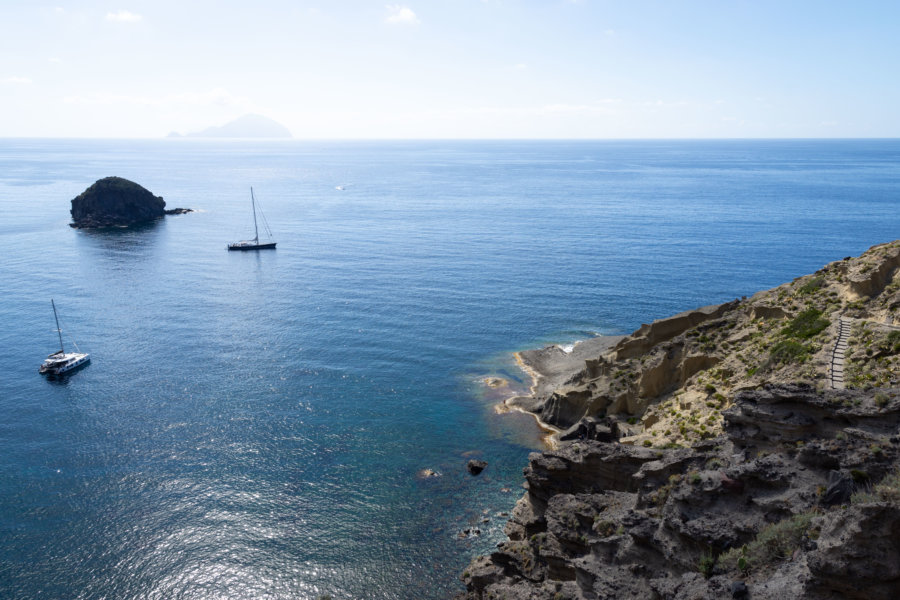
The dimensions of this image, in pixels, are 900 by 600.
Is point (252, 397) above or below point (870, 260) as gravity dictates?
below

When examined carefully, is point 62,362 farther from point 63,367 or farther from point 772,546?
point 772,546

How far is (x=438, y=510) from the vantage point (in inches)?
2140

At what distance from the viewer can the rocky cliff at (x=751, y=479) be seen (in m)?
23.1

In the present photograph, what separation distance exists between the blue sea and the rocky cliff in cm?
1334

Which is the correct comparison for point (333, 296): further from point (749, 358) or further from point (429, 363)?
point (749, 358)

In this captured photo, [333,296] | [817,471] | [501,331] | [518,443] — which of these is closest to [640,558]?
[817,471]

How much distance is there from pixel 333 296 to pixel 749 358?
79471 millimetres

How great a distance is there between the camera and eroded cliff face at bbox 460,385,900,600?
21.5 meters

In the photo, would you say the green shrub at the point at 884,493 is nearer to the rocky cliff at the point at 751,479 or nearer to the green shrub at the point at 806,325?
the rocky cliff at the point at 751,479

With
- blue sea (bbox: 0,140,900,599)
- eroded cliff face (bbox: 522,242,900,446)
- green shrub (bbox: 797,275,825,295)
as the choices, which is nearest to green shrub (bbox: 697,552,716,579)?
eroded cliff face (bbox: 522,242,900,446)

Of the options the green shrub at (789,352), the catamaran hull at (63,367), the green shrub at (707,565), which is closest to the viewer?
the green shrub at (707,565)

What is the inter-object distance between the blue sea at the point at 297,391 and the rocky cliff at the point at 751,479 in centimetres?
1334

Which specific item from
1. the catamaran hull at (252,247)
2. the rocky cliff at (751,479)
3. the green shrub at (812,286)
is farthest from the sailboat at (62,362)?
the green shrub at (812,286)

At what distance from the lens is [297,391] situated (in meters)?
77.6
